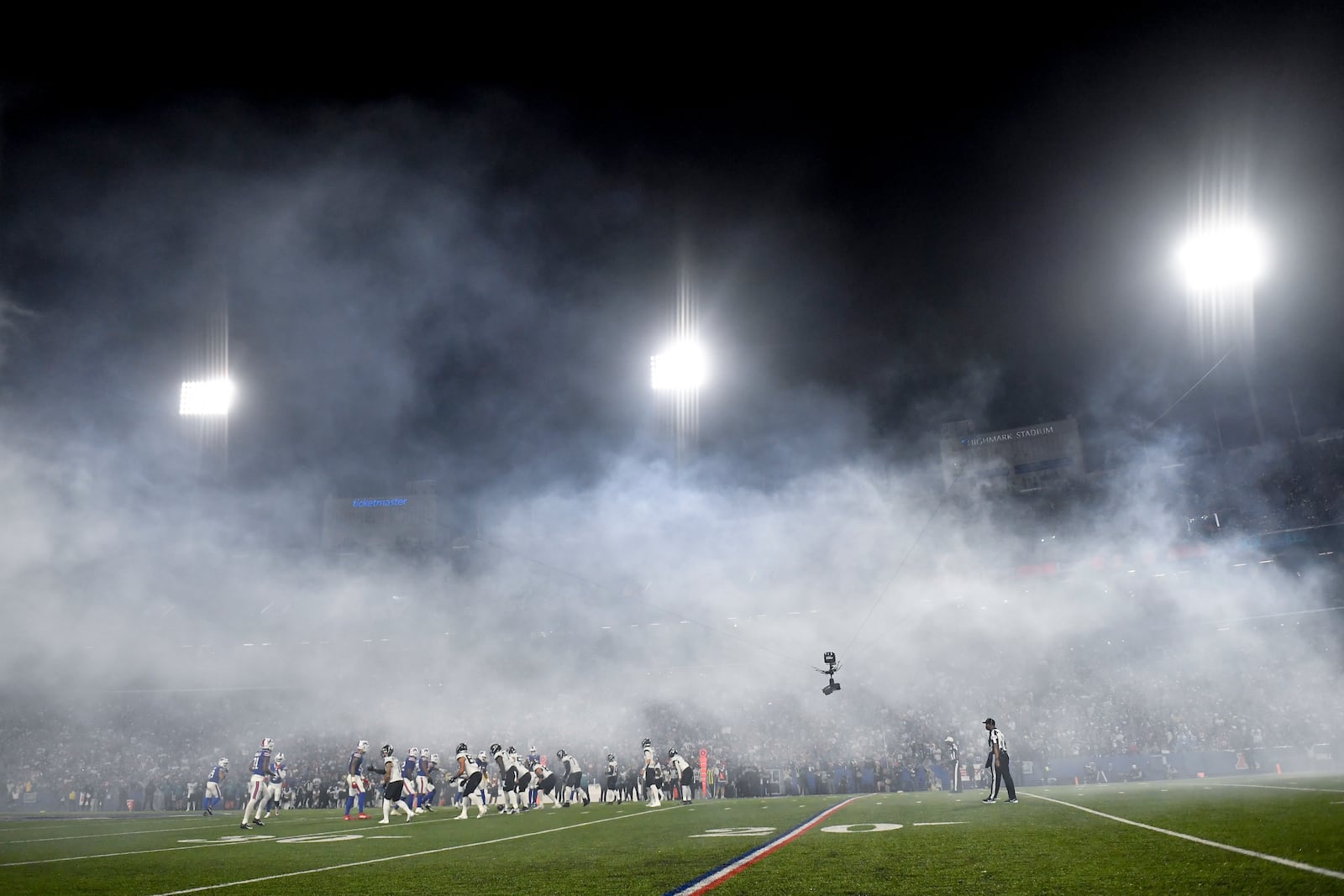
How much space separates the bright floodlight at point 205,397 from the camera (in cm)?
2112

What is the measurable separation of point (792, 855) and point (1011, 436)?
39.3 m

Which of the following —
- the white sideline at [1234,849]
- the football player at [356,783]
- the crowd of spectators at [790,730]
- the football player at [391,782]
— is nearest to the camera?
the white sideline at [1234,849]

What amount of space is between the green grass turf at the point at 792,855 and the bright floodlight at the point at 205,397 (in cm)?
1204

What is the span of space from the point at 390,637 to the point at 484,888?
2790 centimetres

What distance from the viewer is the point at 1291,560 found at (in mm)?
28938

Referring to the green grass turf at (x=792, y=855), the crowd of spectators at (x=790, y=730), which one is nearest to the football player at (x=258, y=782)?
the green grass turf at (x=792, y=855)

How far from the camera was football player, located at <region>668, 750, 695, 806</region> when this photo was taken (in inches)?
779

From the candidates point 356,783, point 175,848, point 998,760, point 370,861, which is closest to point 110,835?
point 175,848

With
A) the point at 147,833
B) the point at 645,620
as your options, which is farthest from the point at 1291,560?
the point at 147,833

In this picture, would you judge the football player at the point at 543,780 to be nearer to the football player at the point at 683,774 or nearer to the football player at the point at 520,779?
the football player at the point at 520,779

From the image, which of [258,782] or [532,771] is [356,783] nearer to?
[258,782]

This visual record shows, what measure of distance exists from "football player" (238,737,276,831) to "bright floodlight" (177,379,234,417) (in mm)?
10337

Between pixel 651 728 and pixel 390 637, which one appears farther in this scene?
pixel 651 728

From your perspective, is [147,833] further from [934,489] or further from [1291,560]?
[1291,560]
